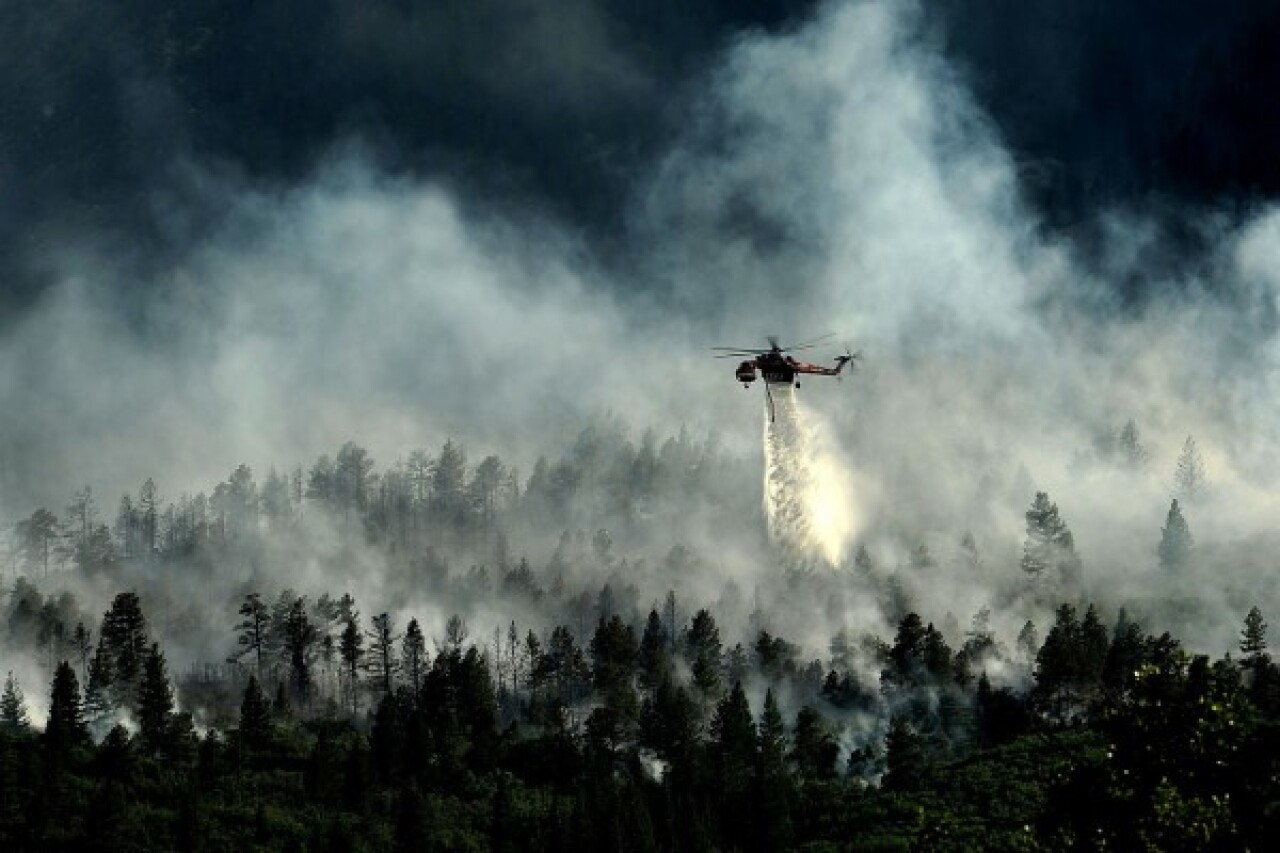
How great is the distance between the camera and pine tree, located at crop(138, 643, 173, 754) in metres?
191

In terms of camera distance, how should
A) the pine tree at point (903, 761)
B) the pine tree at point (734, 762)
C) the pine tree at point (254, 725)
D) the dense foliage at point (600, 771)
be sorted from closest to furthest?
1. the dense foliage at point (600, 771)
2. the pine tree at point (734, 762)
3. the pine tree at point (903, 761)
4. the pine tree at point (254, 725)

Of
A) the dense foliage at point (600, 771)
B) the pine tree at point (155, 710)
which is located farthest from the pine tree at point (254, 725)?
the pine tree at point (155, 710)

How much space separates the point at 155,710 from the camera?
634ft

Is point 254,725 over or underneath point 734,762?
over

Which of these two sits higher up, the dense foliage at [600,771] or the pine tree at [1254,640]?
the pine tree at [1254,640]

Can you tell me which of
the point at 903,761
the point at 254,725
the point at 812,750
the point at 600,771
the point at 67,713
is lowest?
the point at 903,761

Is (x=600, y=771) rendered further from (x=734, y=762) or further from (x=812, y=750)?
(x=812, y=750)

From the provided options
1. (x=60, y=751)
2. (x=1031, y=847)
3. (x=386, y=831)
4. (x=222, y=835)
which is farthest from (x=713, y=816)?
(x=1031, y=847)

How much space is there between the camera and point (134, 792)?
171 meters

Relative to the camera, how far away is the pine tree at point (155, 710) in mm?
190875

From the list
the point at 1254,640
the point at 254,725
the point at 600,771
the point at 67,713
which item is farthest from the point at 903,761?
the point at 67,713

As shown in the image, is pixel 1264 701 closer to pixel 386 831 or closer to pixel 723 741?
pixel 723 741

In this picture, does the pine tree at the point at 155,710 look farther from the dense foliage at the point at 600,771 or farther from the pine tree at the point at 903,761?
the pine tree at the point at 903,761

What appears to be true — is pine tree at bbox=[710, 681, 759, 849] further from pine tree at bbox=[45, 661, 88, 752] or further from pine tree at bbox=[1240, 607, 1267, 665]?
pine tree at bbox=[45, 661, 88, 752]
